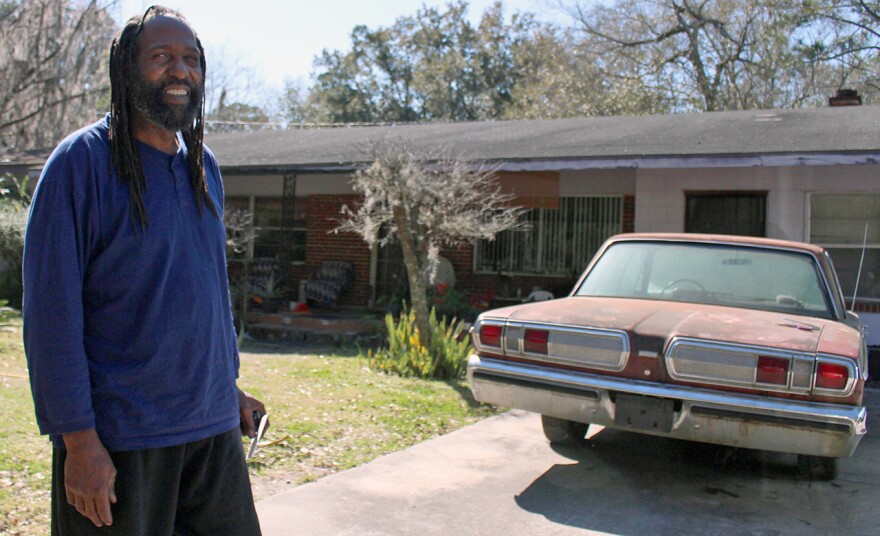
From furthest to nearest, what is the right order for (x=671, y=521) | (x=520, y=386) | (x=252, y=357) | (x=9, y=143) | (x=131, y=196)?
(x=9, y=143)
(x=252, y=357)
(x=520, y=386)
(x=671, y=521)
(x=131, y=196)

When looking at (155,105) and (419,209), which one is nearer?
(155,105)

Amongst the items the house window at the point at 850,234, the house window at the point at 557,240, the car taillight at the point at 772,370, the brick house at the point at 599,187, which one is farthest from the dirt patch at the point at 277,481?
the house window at the point at 557,240

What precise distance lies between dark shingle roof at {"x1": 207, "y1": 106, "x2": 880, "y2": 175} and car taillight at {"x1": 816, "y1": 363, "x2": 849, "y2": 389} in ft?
16.9

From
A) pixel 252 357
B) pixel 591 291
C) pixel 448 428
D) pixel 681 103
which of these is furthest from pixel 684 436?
pixel 681 103

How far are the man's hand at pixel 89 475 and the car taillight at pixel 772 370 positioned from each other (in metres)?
3.55

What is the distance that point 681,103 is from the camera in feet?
85.9

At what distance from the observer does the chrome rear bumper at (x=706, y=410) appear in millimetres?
4422

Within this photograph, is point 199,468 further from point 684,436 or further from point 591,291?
point 591,291

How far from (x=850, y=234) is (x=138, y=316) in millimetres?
10065

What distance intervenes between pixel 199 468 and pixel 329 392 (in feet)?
17.3

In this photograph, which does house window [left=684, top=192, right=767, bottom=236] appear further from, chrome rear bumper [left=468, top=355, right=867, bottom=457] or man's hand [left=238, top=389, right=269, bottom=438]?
man's hand [left=238, top=389, right=269, bottom=438]

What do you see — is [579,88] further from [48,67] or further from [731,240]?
[731,240]

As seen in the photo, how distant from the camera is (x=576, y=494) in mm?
4977

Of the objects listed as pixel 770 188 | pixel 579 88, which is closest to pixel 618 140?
pixel 770 188
